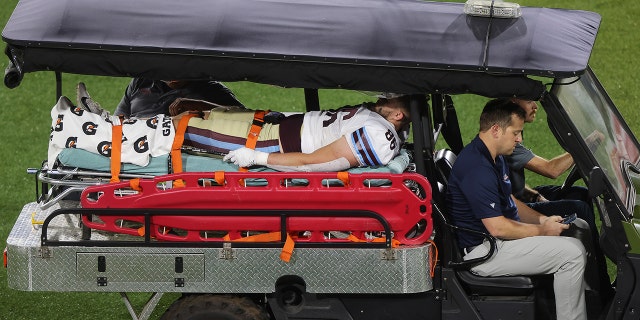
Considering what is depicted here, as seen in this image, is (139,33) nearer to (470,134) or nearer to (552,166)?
(552,166)

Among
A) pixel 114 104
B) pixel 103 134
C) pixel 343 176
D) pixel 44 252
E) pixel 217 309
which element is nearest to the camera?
pixel 343 176

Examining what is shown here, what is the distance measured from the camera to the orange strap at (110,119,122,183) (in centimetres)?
708

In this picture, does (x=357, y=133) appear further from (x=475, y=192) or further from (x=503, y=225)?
(x=503, y=225)

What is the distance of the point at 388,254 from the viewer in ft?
22.4

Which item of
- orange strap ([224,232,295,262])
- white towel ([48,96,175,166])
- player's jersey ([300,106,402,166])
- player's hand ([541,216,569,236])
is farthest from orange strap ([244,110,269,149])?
player's hand ([541,216,569,236])

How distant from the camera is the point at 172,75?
6.88 m

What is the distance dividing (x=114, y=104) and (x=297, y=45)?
685 cm

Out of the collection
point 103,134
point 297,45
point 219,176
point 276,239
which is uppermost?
point 297,45

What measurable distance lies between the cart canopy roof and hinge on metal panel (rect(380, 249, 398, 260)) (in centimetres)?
89

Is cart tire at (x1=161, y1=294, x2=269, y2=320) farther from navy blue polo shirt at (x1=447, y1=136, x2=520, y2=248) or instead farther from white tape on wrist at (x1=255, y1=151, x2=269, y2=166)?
navy blue polo shirt at (x1=447, y1=136, x2=520, y2=248)

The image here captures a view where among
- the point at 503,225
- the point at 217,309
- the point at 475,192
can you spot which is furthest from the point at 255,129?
the point at 503,225

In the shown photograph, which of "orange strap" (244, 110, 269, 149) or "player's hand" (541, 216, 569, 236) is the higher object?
"orange strap" (244, 110, 269, 149)

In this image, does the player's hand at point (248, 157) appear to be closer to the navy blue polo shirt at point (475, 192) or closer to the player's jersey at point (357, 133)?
the player's jersey at point (357, 133)

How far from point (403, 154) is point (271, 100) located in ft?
21.1
